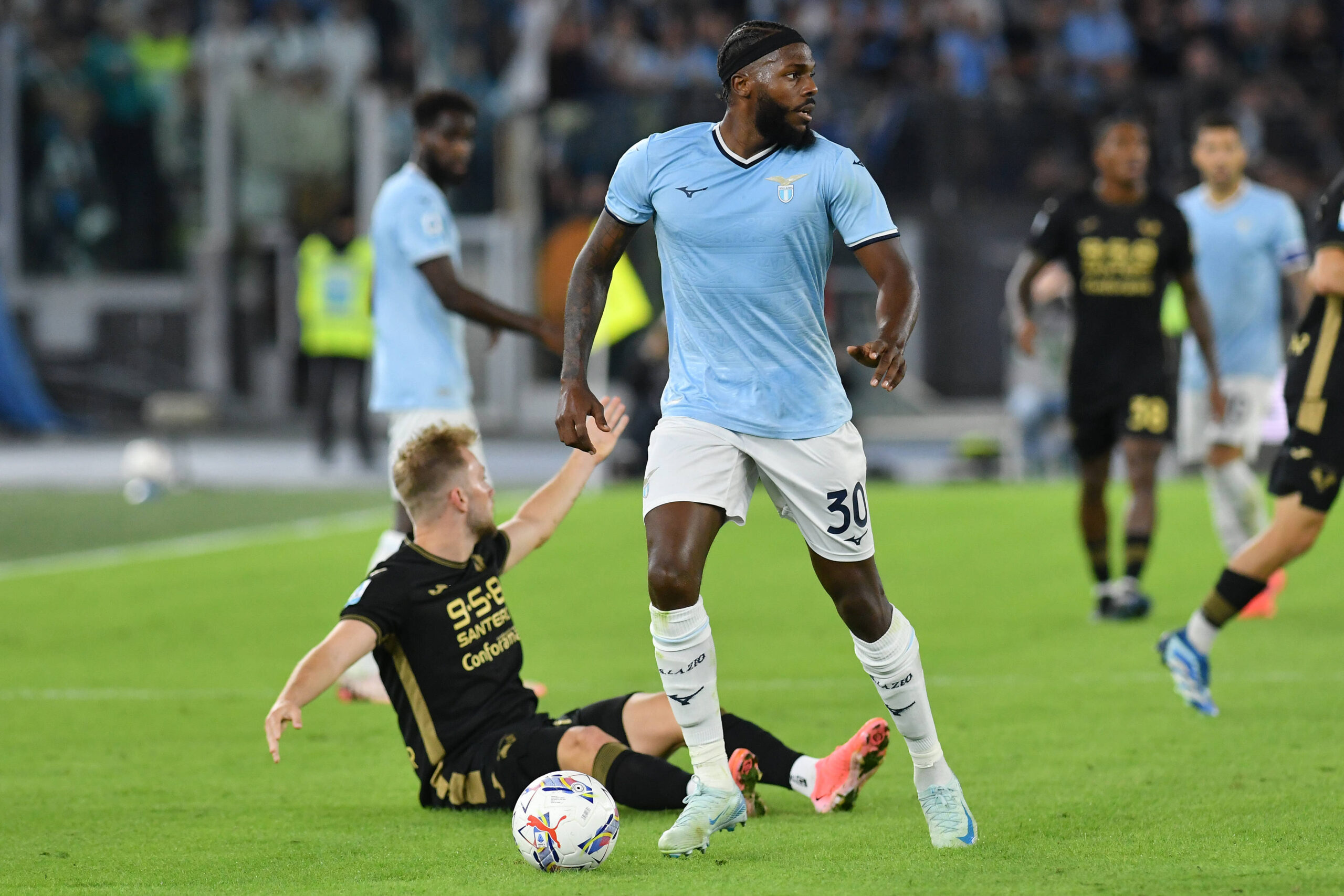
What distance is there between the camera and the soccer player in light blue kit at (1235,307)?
8953 millimetres

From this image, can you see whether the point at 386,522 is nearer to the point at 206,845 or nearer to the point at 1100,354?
the point at 1100,354

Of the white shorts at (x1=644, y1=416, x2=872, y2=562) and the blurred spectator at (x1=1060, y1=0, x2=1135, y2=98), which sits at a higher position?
the blurred spectator at (x1=1060, y1=0, x2=1135, y2=98)

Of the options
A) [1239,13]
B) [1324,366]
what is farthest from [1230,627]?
[1239,13]

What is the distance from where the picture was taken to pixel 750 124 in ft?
15.0

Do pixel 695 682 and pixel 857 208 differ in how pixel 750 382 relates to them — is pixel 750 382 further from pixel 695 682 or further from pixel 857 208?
pixel 695 682

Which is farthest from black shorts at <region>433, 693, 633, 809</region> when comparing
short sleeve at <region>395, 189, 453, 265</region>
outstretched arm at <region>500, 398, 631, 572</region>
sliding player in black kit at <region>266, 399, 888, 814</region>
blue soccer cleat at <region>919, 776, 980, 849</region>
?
short sleeve at <region>395, 189, 453, 265</region>

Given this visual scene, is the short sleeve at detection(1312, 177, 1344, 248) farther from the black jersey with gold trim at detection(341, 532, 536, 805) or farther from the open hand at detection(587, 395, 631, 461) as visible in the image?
the black jersey with gold trim at detection(341, 532, 536, 805)

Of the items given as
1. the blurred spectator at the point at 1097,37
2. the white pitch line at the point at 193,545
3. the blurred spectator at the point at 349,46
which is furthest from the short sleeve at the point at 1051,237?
the blurred spectator at the point at 349,46

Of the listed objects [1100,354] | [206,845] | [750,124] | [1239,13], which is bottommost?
[206,845]

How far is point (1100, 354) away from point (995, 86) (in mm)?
10634

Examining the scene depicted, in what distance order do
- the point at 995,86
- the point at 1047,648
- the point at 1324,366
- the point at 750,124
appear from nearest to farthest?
the point at 750,124, the point at 1324,366, the point at 1047,648, the point at 995,86

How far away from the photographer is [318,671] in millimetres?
4582

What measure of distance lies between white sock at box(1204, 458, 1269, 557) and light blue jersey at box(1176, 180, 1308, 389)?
0.55 metres

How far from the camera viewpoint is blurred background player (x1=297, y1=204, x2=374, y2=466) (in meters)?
17.9
